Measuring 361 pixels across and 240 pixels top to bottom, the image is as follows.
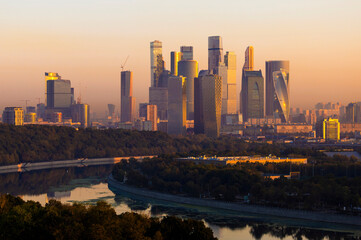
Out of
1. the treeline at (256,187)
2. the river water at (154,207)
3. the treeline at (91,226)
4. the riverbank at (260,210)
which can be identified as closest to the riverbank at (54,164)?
the river water at (154,207)

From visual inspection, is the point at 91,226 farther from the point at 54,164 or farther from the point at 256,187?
the point at 54,164

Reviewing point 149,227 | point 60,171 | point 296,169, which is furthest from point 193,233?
point 60,171

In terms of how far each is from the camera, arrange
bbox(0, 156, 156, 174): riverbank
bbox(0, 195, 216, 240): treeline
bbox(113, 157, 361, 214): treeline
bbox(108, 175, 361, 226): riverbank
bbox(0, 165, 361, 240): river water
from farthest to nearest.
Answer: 1. bbox(0, 156, 156, 174): riverbank
2. bbox(113, 157, 361, 214): treeline
3. bbox(108, 175, 361, 226): riverbank
4. bbox(0, 165, 361, 240): river water
5. bbox(0, 195, 216, 240): treeline

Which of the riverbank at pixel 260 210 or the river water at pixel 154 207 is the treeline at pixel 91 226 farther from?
the riverbank at pixel 260 210

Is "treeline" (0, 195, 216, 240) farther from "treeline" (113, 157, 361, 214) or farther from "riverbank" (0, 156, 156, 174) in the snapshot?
"riverbank" (0, 156, 156, 174)

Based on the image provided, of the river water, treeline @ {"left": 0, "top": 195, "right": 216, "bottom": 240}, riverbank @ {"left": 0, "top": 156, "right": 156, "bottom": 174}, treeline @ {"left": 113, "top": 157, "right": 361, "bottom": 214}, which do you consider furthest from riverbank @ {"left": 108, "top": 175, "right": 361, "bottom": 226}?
riverbank @ {"left": 0, "top": 156, "right": 156, "bottom": 174}

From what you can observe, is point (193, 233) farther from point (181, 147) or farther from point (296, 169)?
point (181, 147)
